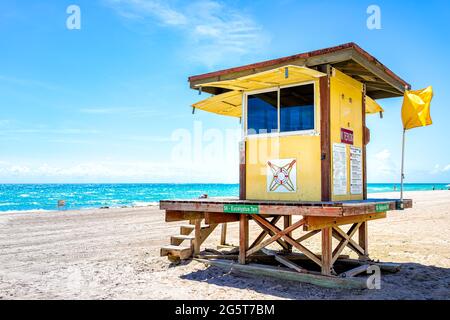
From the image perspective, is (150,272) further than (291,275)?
Yes

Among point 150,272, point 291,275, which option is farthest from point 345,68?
point 150,272

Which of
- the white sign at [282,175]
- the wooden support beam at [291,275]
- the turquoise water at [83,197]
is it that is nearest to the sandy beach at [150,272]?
the wooden support beam at [291,275]

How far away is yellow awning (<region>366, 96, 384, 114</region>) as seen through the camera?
946 cm

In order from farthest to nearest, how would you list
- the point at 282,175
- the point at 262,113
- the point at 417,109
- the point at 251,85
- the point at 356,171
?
the point at 356,171
the point at 262,113
the point at 251,85
the point at 282,175
the point at 417,109

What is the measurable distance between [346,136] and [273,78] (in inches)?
78.3

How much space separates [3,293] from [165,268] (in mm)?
2991

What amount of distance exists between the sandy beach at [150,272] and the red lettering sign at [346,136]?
278cm

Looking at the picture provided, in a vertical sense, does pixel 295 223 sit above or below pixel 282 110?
below

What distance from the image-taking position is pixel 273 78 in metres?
7.41

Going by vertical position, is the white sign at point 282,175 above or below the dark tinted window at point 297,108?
below

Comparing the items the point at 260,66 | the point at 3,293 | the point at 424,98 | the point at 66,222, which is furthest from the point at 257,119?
the point at 66,222

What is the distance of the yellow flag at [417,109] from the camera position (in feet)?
23.5

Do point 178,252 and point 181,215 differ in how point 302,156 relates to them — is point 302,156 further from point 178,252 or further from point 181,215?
point 178,252

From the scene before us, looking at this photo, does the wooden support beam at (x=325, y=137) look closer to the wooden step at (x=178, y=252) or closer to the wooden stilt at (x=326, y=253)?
the wooden stilt at (x=326, y=253)
